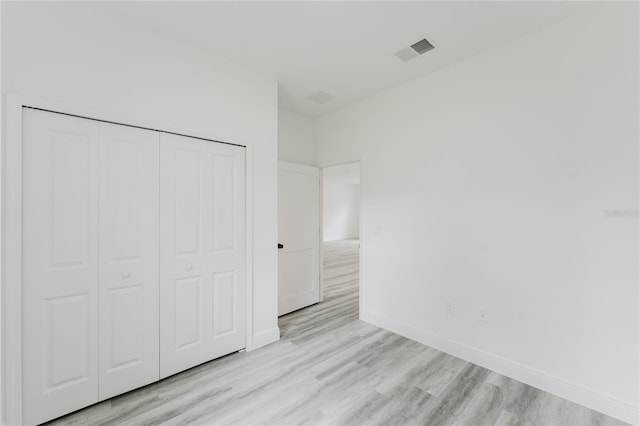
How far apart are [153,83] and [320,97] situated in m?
1.93

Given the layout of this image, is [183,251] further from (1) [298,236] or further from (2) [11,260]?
(1) [298,236]

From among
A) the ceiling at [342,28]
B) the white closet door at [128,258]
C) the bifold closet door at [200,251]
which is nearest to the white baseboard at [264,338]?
the bifold closet door at [200,251]

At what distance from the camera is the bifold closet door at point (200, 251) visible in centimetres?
225

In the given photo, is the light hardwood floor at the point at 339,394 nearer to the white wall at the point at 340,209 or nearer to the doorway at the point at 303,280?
the doorway at the point at 303,280

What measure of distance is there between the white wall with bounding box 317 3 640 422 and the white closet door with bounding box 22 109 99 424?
2881 mm

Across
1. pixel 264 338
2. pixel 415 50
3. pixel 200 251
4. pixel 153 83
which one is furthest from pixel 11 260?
pixel 415 50

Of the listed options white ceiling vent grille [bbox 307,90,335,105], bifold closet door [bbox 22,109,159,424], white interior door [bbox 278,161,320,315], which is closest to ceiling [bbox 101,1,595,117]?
white ceiling vent grille [bbox 307,90,335,105]

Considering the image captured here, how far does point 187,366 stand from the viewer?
2.36 m

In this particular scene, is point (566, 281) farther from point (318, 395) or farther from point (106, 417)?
point (106, 417)

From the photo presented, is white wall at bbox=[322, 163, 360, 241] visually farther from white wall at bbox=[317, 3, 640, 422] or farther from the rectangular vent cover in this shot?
the rectangular vent cover

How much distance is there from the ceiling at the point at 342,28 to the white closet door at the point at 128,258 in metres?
1.01

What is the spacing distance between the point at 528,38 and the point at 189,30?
2.89 meters

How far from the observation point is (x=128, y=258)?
207cm

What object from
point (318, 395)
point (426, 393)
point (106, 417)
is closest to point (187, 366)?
point (106, 417)
